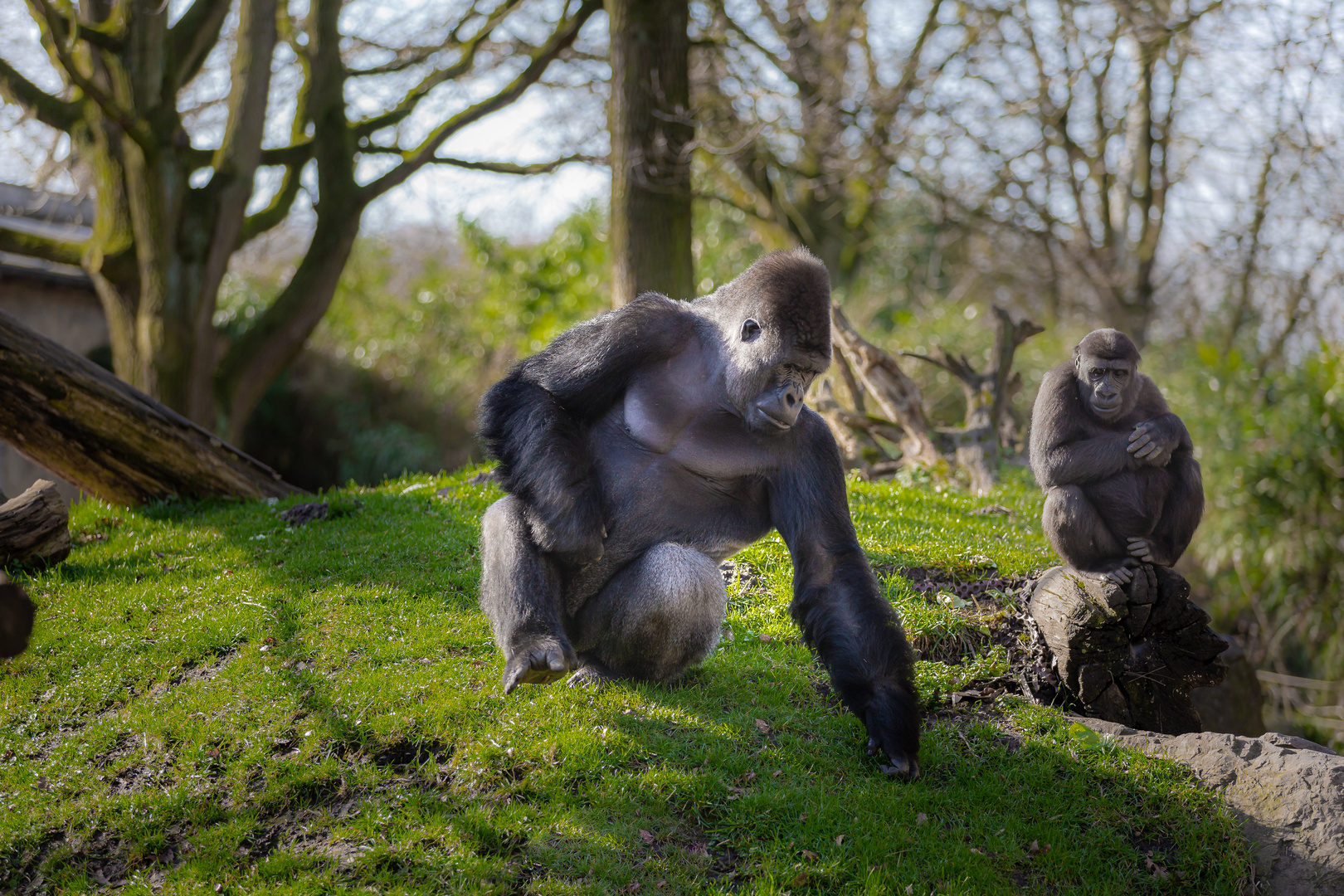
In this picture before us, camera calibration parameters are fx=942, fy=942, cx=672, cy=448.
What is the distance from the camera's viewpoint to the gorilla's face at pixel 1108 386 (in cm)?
464

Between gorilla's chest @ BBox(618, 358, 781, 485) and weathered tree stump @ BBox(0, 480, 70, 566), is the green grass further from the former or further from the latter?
gorilla's chest @ BBox(618, 358, 781, 485)

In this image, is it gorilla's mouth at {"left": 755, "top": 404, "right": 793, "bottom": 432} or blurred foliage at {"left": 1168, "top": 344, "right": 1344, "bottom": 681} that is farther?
blurred foliage at {"left": 1168, "top": 344, "right": 1344, "bottom": 681}

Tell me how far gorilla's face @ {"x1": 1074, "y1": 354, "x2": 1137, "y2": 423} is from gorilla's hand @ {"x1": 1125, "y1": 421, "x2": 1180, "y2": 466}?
15 cm

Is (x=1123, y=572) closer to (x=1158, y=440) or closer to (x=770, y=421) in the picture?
(x=1158, y=440)

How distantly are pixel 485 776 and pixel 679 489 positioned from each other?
1395mm

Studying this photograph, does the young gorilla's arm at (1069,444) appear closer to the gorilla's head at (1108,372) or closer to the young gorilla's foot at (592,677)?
the gorilla's head at (1108,372)

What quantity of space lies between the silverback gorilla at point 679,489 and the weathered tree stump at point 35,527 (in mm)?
3138

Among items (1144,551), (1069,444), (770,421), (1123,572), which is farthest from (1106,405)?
(770,421)

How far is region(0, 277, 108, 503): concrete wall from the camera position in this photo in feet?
39.7

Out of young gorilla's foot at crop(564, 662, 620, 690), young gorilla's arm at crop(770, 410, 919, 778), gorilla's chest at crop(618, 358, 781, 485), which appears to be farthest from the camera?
young gorilla's foot at crop(564, 662, 620, 690)

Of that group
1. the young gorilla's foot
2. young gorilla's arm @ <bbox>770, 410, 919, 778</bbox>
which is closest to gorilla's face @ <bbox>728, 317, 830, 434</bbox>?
young gorilla's arm @ <bbox>770, 410, 919, 778</bbox>

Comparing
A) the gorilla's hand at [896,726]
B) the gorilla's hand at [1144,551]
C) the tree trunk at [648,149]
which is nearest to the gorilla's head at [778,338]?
the gorilla's hand at [896,726]

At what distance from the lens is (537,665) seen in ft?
11.4

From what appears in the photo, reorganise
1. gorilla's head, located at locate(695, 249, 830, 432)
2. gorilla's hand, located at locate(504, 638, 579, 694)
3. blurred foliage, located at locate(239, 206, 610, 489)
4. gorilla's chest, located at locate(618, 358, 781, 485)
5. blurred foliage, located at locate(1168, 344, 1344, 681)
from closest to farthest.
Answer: gorilla's hand, located at locate(504, 638, 579, 694) → gorilla's head, located at locate(695, 249, 830, 432) → gorilla's chest, located at locate(618, 358, 781, 485) → blurred foliage, located at locate(1168, 344, 1344, 681) → blurred foliage, located at locate(239, 206, 610, 489)
